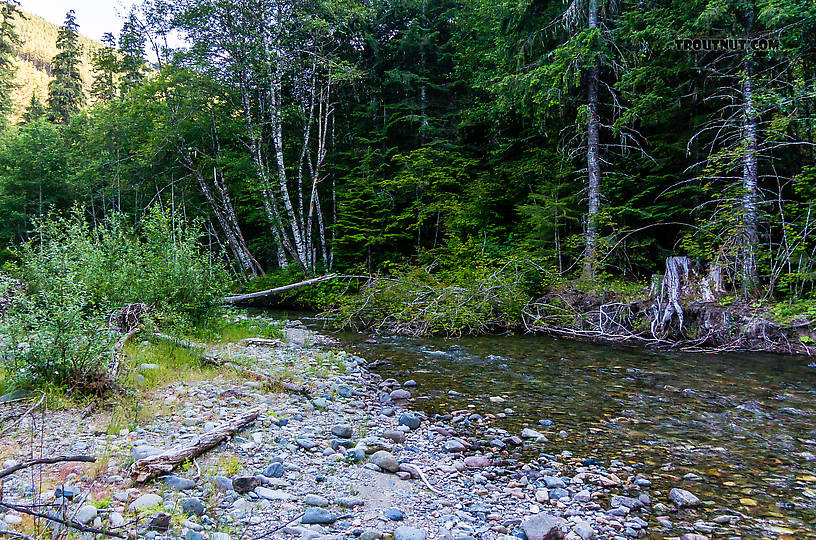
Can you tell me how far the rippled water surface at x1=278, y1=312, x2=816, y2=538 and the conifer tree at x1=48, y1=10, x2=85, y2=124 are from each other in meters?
46.6

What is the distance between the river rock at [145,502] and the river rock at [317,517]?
0.90 m

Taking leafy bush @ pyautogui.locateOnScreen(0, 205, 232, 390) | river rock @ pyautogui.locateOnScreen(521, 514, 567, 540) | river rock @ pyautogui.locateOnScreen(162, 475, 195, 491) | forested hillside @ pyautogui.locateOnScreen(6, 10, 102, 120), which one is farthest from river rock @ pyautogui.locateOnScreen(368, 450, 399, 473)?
forested hillside @ pyautogui.locateOnScreen(6, 10, 102, 120)

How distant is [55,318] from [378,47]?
67.6ft

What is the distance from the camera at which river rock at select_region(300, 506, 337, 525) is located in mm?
2691

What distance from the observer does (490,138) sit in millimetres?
18406

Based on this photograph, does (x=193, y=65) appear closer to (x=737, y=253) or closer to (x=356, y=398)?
(x=356, y=398)

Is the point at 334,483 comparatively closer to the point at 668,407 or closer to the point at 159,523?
the point at 159,523

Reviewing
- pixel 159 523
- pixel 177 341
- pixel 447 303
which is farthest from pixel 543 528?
pixel 447 303

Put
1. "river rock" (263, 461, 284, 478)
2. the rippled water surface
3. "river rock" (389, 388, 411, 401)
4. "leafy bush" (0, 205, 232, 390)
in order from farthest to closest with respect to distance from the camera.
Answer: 1. "river rock" (389, 388, 411, 401)
2. "leafy bush" (0, 205, 232, 390)
3. the rippled water surface
4. "river rock" (263, 461, 284, 478)

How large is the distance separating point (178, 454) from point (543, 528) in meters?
2.64

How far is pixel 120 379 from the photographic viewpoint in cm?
470

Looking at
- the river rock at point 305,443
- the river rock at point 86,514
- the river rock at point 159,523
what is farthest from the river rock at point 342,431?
the river rock at point 86,514

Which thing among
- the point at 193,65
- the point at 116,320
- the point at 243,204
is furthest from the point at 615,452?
the point at 243,204

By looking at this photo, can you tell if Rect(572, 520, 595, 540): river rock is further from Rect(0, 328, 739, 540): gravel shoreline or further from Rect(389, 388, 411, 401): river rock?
Rect(389, 388, 411, 401): river rock
